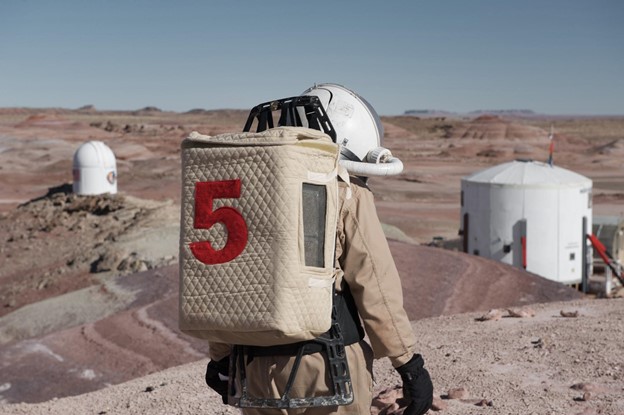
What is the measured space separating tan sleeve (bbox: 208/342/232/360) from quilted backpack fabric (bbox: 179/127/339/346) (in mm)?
409

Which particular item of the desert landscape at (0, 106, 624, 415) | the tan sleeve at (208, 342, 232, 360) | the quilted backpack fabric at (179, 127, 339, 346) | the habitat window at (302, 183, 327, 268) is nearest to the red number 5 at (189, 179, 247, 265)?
the quilted backpack fabric at (179, 127, 339, 346)

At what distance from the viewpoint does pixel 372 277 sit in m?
3.09

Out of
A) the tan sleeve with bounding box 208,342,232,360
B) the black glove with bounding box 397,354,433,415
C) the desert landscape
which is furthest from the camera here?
the desert landscape

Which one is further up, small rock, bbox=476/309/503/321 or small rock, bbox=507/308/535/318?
small rock, bbox=507/308/535/318

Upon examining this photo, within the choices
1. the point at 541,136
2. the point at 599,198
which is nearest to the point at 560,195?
the point at 599,198

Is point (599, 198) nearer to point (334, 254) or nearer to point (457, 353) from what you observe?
point (457, 353)

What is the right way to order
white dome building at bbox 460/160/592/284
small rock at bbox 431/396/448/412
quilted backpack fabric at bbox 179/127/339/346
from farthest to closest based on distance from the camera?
white dome building at bbox 460/160/592/284
small rock at bbox 431/396/448/412
quilted backpack fabric at bbox 179/127/339/346

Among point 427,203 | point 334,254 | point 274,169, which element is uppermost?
point 274,169

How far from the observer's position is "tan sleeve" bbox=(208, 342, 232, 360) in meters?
3.44

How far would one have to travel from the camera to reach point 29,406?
6.40 m

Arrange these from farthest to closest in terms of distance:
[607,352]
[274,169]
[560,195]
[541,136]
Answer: [541,136]
[560,195]
[607,352]
[274,169]

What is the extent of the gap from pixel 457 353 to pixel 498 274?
6779 millimetres

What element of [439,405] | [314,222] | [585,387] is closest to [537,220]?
[585,387]

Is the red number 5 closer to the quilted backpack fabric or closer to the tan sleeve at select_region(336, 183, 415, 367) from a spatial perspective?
the quilted backpack fabric
